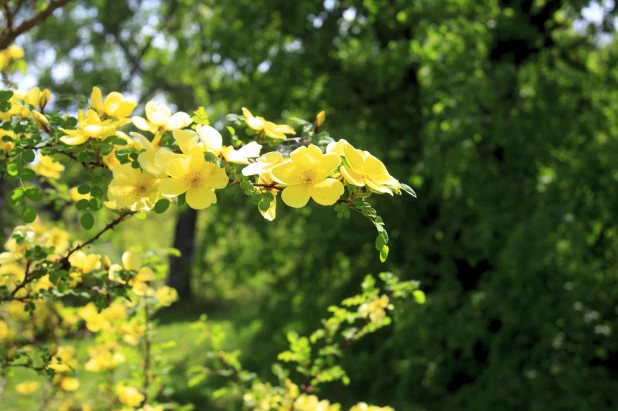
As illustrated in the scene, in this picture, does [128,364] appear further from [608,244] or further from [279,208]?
[608,244]

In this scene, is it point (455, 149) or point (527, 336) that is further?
point (527, 336)

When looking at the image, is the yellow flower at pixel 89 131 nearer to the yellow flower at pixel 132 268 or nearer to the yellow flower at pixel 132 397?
the yellow flower at pixel 132 268

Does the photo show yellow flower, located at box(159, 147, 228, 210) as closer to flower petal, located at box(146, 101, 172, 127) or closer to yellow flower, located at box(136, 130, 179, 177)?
yellow flower, located at box(136, 130, 179, 177)

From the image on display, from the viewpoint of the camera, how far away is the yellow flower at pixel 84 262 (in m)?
1.66

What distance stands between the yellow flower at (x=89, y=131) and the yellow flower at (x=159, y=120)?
0.20ft

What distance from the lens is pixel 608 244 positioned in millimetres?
4453

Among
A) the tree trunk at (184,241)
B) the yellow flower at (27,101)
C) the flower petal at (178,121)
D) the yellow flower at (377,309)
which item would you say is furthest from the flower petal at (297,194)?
the tree trunk at (184,241)

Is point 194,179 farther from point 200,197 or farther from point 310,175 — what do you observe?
point 310,175

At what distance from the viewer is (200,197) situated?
109 cm

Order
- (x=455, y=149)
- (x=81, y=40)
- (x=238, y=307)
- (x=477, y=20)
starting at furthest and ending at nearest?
(x=81, y=40) → (x=238, y=307) → (x=477, y=20) → (x=455, y=149)

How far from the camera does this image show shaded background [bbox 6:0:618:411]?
3900 mm

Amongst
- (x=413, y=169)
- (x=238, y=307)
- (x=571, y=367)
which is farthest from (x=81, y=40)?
(x=571, y=367)

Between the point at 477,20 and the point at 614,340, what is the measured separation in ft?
8.02

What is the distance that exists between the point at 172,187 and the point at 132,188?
5.2 inches
